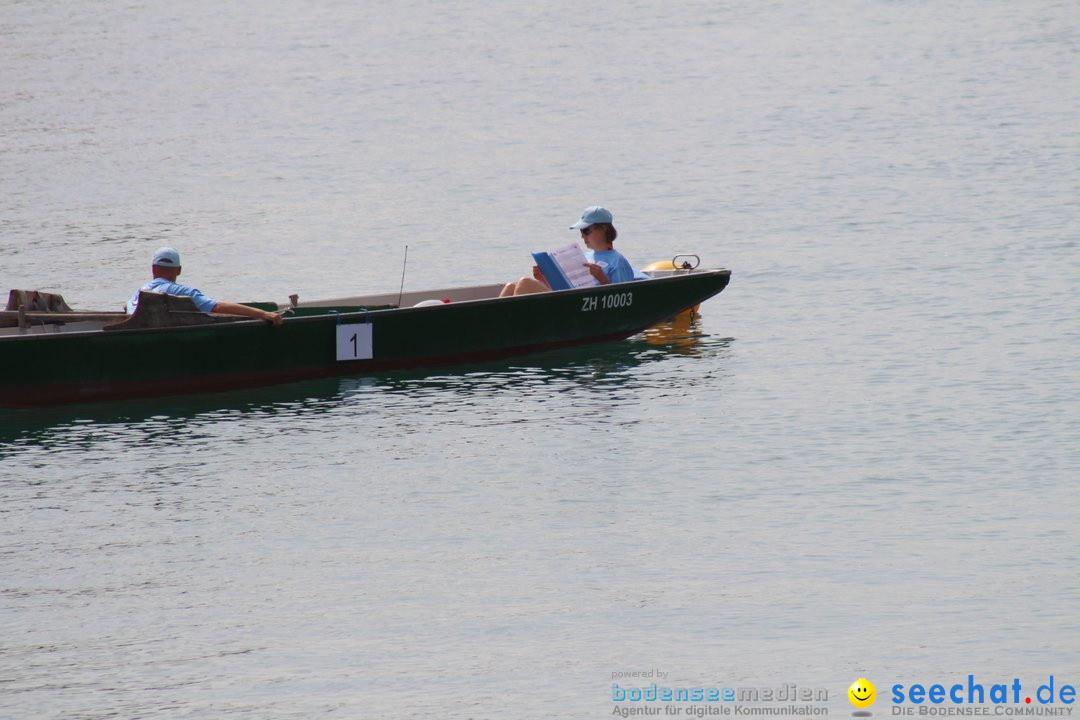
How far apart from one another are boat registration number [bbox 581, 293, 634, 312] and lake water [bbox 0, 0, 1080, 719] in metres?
0.63

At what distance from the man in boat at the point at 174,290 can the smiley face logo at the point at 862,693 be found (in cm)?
910

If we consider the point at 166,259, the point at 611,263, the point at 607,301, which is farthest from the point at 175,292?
the point at 611,263

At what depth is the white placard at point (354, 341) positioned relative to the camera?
18.6 meters

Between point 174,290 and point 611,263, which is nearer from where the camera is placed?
point 174,290

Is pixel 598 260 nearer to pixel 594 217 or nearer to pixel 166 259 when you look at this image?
pixel 594 217

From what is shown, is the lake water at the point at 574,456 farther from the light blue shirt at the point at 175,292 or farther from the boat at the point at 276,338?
the light blue shirt at the point at 175,292

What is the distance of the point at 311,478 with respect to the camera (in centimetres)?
1534

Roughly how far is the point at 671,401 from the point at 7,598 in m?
7.78

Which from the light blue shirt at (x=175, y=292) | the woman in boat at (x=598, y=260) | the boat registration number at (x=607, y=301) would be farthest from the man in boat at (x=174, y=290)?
the boat registration number at (x=607, y=301)

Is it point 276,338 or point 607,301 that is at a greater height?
point 607,301

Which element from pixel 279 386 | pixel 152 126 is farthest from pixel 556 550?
pixel 152 126

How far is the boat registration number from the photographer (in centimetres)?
1980

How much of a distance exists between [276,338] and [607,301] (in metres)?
3.88

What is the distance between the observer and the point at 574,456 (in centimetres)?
1595
